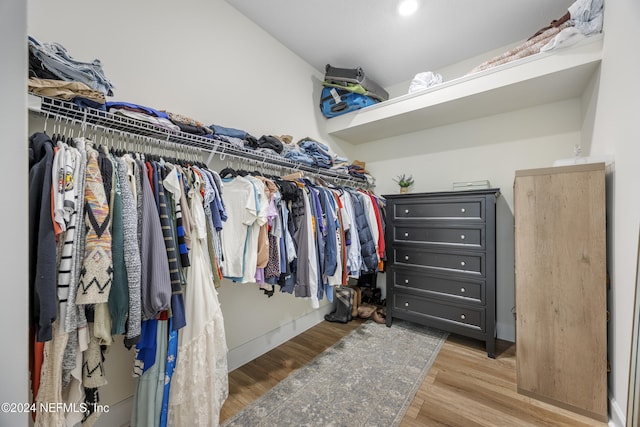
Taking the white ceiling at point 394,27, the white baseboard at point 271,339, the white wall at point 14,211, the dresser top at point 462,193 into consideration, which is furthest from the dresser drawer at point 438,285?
the white wall at point 14,211

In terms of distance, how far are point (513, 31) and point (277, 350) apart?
3.52 meters

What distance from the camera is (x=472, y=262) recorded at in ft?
7.02

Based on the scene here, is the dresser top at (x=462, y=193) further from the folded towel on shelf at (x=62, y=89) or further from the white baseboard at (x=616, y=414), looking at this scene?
the folded towel on shelf at (x=62, y=89)

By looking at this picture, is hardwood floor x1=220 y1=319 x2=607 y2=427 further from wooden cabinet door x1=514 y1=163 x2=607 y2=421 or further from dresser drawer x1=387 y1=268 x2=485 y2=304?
dresser drawer x1=387 y1=268 x2=485 y2=304

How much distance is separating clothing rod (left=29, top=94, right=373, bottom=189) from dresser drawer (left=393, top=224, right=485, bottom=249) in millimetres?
1284

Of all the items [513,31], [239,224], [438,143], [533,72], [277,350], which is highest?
[513,31]

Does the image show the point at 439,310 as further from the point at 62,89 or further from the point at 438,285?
the point at 62,89

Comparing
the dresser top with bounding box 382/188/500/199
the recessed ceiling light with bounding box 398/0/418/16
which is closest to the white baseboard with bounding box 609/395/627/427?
the dresser top with bounding box 382/188/500/199

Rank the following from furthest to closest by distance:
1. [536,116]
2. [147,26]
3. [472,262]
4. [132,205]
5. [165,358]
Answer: [536,116] < [472,262] < [147,26] < [165,358] < [132,205]

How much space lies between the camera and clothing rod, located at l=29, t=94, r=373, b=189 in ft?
3.31

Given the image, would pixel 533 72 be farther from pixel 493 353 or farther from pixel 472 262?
pixel 493 353

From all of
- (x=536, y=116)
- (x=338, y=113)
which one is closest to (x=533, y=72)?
(x=536, y=116)

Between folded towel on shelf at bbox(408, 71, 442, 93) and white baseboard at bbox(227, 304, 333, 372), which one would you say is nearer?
white baseboard at bbox(227, 304, 333, 372)

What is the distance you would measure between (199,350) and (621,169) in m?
2.37
